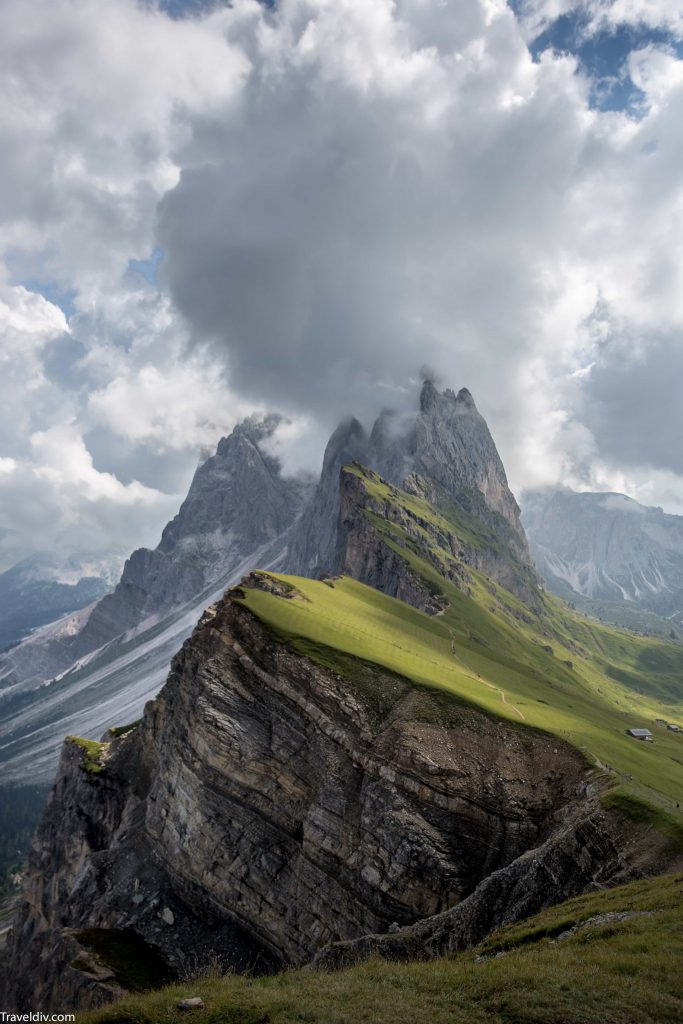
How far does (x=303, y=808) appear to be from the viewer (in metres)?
52.9

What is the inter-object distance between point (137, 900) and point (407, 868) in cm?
3041

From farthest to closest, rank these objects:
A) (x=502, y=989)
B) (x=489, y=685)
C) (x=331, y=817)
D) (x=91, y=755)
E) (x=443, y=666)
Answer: (x=91, y=755)
(x=489, y=685)
(x=443, y=666)
(x=331, y=817)
(x=502, y=989)

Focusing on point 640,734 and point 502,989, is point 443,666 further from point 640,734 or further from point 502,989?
point 502,989

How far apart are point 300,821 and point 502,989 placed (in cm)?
3723

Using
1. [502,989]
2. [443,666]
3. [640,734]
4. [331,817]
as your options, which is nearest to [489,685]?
[443,666]

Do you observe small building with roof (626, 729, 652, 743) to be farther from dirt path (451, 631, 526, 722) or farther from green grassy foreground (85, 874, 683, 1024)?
green grassy foreground (85, 874, 683, 1024)

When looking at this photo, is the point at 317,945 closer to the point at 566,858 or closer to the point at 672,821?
the point at 566,858

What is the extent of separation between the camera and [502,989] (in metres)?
18.8

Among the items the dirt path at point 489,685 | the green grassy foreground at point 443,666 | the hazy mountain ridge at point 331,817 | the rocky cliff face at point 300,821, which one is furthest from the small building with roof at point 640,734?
the rocky cliff face at point 300,821

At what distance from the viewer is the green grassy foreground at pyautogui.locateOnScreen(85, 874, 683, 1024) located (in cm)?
1712

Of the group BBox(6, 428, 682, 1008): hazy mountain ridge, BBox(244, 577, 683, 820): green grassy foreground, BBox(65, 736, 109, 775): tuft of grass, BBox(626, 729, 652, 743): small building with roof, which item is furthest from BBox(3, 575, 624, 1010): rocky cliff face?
BBox(626, 729, 652, 743): small building with roof

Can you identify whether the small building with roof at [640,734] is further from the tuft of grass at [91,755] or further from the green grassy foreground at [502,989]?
the tuft of grass at [91,755]

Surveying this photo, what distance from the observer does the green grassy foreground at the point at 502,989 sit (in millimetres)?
17125

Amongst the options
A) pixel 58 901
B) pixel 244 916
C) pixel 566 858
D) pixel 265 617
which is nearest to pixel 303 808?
pixel 244 916
